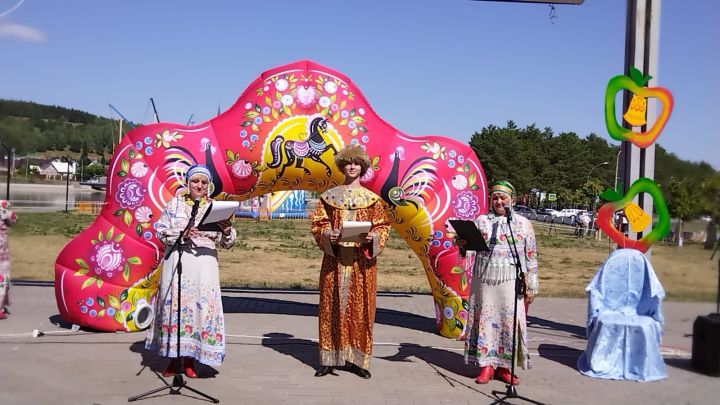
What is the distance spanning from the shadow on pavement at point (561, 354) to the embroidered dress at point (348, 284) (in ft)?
7.11

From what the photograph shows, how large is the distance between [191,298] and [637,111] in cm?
472

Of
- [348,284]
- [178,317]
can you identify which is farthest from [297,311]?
[178,317]

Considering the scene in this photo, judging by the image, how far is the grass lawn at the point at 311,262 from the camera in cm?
590

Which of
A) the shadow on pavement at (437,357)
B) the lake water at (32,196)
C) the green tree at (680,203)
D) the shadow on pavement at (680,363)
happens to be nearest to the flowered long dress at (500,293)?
the shadow on pavement at (437,357)

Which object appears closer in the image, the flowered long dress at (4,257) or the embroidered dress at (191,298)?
the embroidered dress at (191,298)

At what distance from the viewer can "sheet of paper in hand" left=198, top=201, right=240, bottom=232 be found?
183 inches

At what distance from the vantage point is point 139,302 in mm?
6691

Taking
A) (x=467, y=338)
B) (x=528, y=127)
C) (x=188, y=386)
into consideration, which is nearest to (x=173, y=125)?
(x=188, y=386)

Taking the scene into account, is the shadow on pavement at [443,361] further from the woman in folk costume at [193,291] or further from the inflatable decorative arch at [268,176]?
the woman in folk costume at [193,291]

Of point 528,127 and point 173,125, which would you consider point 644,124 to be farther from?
point 528,127

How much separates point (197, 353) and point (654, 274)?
427cm

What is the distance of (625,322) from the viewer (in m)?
→ 5.66

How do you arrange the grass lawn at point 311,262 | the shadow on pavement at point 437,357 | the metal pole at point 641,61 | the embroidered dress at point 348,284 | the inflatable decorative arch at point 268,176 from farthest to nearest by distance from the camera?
the inflatable decorative arch at point 268,176
the metal pole at point 641,61
the grass lawn at point 311,262
the shadow on pavement at point 437,357
the embroidered dress at point 348,284

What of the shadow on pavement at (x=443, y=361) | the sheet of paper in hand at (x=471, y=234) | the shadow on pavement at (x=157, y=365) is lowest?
the shadow on pavement at (x=157, y=365)
